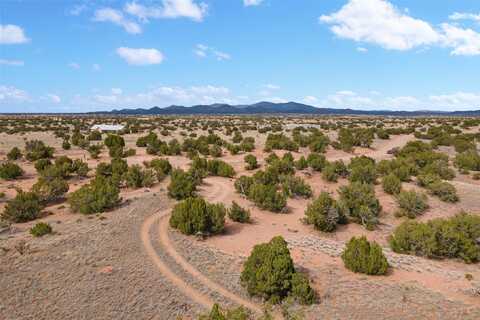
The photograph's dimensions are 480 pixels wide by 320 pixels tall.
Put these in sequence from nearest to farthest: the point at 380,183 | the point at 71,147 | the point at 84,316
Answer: the point at 84,316, the point at 380,183, the point at 71,147

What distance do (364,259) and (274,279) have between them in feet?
10.4

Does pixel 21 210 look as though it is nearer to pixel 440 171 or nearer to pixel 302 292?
pixel 302 292

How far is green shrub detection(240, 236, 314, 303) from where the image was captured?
806cm

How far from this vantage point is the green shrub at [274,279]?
26.5ft

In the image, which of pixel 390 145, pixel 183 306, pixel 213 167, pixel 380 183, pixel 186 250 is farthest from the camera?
pixel 390 145

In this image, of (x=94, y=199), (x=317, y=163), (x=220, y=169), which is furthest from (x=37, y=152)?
(x=317, y=163)

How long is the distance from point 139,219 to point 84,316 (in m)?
6.75

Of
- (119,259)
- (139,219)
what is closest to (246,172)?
(139,219)

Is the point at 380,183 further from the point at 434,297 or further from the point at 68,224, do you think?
the point at 68,224

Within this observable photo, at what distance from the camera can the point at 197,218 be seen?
12539mm

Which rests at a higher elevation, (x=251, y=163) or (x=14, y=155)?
(x=14, y=155)

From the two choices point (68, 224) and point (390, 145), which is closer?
point (68, 224)

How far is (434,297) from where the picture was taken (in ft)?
26.9

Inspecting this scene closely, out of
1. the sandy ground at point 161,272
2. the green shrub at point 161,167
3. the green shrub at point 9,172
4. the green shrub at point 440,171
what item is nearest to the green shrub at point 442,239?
the sandy ground at point 161,272
